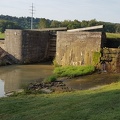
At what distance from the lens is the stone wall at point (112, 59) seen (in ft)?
52.7

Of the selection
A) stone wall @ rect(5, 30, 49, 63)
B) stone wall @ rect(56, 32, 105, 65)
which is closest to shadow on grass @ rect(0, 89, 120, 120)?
stone wall @ rect(56, 32, 105, 65)

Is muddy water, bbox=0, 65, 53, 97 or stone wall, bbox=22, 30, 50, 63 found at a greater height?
stone wall, bbox=22, 30, 50, 63

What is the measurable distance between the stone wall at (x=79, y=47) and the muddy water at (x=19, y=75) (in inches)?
52.5

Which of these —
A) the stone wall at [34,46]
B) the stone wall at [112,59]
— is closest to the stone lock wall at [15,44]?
the stone wall at [34,46]

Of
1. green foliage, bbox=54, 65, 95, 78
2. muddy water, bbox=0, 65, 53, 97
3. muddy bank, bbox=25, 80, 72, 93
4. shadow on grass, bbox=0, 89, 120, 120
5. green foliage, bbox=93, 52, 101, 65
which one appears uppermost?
green foliage, bbox=93, 52, 101, 65

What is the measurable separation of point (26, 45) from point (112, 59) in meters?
7.36

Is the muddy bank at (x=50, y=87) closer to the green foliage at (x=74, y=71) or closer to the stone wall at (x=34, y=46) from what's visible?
the green foliage at (x=74, y=71)

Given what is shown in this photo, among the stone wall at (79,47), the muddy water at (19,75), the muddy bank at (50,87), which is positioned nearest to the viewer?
the muddy bank at (50,87)

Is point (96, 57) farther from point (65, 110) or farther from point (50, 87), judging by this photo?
point (65, 110)

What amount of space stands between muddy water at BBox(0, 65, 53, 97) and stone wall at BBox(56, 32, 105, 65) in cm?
133

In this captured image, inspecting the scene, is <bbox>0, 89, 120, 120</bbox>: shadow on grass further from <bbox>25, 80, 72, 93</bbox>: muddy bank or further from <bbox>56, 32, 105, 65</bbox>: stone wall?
<bbox>56, 32, 105, 65</bbox>: stone wall

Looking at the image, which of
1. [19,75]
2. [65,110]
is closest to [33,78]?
[19,75]

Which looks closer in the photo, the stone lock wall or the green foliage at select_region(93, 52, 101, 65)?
the green foliage at select_region(93, 52, 101, 65)

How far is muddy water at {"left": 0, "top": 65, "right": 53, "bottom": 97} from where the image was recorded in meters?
13.7
